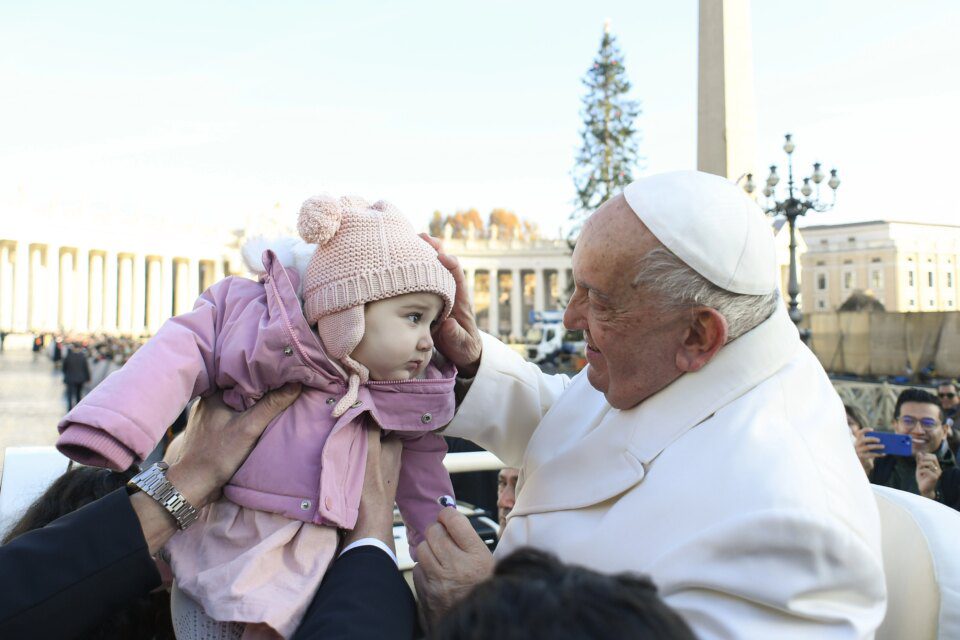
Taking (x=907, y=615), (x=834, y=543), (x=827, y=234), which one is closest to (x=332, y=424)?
(x=834, y=543)

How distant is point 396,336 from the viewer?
1.78 metres

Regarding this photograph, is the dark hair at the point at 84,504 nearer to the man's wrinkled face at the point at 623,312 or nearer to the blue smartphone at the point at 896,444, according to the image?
the man's wrinkled face at the point at 623,312

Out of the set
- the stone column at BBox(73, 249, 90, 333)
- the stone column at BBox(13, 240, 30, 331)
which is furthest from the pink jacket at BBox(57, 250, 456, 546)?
the stone column at BBox(73, 249, 90, 333)

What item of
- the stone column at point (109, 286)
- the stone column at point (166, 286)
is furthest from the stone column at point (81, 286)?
the stone column at point (166, 286)

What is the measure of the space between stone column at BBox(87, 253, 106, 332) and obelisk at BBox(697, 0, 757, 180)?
48530mm

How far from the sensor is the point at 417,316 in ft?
6.06

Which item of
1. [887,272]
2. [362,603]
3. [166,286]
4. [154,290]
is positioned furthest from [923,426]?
[887,272]

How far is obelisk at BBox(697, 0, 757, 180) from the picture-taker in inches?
469

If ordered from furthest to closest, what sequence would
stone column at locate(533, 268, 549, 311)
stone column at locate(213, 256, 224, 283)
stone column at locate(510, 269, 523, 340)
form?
stone column at locate(510, 269, 523, 340), stone column at locate(533, 268, 549, 311), stone column at locate(213, 256, 224, 283)

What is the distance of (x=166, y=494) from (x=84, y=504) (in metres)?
0.36

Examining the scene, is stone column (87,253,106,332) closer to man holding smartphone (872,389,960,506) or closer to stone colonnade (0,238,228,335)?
stone colonnade (0,238,228,335)

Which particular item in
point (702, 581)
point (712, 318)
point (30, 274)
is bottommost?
point (702, 581)

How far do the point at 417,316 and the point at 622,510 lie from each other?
0.74 m

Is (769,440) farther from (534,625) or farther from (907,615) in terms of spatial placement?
(534,625)
